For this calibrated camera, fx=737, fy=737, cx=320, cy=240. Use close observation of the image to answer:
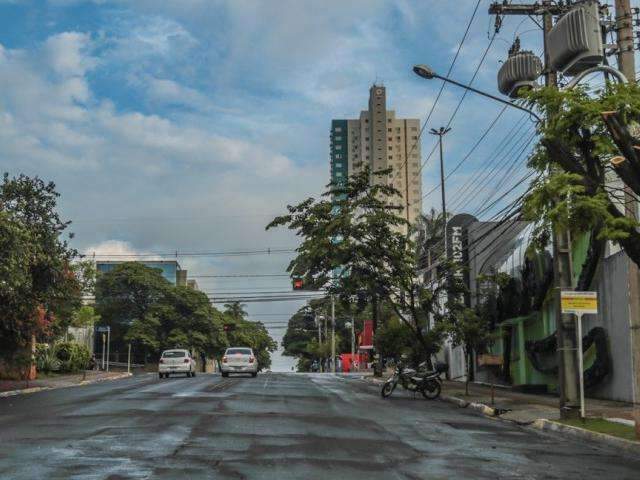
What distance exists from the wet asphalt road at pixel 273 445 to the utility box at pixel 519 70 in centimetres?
860

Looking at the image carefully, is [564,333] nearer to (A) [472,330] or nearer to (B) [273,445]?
(B) [273,445]

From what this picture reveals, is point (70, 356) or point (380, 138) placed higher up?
point (380, 138)

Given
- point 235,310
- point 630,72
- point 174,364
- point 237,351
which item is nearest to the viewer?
point 630,72

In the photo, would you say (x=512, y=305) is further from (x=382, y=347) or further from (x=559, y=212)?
(x=559, y=212)

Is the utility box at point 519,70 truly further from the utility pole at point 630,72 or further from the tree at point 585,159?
the tree at point 585,159

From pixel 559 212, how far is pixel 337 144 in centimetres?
4628

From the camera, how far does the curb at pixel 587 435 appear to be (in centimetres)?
1233

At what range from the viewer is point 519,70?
19.0m

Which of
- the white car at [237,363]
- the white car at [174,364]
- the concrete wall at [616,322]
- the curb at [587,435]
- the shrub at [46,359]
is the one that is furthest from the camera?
the white car at [174,364]

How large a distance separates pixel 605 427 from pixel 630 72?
6980 millimetres

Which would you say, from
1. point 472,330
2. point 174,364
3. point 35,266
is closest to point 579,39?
point 472,330

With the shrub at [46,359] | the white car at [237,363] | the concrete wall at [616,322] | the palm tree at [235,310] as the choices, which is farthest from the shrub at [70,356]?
the palm tree at [235,310]

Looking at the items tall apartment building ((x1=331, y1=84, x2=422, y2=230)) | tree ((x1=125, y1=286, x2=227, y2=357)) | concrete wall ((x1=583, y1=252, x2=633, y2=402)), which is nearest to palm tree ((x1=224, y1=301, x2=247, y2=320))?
tree ((x1=125, y1=286, x2=227, y2=357))

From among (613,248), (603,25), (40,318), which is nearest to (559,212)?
(603,25)
